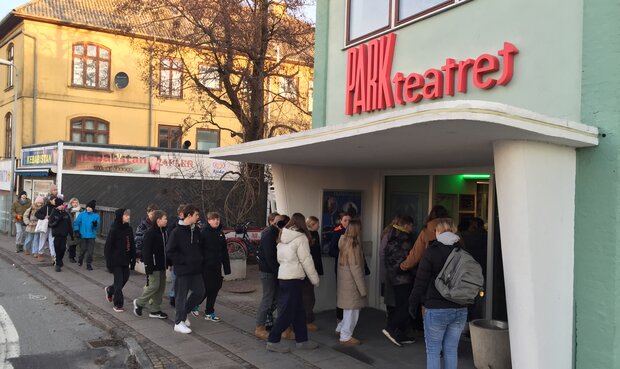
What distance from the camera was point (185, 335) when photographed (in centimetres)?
708

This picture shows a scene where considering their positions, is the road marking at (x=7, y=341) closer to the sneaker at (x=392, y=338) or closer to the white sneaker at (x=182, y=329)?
the white sneaker at (x=182, y=329)

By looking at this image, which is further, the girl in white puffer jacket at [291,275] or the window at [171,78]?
the window at [171,78]

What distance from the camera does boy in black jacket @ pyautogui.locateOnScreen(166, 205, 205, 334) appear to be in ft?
23.1

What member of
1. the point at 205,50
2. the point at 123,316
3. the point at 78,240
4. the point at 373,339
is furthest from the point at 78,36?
the point at 373,339

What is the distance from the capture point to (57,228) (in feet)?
39.4

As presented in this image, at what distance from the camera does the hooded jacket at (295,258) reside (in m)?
6.27

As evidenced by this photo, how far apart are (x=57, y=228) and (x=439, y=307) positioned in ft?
32.6

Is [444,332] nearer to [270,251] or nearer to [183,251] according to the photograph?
[270,251]

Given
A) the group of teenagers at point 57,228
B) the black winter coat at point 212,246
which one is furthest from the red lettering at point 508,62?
the group of teenagers at point 57,228

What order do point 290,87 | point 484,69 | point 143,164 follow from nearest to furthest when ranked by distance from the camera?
point 484,69 < point 290,87 < point 143,164

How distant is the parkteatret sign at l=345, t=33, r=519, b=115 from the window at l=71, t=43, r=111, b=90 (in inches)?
853

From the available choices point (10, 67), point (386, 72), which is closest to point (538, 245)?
point (386, 72)

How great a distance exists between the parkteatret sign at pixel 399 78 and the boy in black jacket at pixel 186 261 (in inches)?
111

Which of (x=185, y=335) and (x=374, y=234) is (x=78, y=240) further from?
(x=374, y=234)
